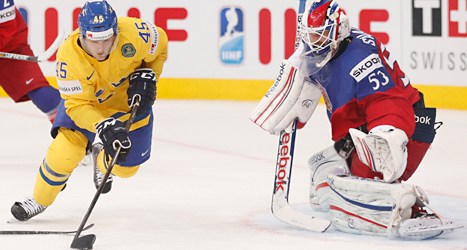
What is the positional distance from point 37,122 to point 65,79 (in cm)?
337

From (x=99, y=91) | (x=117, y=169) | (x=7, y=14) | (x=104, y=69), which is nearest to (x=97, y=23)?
(x=104, y=69)

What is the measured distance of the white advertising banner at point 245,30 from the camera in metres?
6.53

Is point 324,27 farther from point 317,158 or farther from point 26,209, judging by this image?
point 26,209

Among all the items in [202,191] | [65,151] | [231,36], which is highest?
[65,151]

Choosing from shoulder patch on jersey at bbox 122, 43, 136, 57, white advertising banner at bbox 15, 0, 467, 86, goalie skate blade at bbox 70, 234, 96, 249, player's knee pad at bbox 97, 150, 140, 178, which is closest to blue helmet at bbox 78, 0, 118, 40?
shoulder patch on jersey at bbox 122, 43, 136, 57

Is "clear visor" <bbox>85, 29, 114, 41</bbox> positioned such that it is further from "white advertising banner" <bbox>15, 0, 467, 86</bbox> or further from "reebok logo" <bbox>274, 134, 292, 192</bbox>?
"white advertising banner" <bbox>15, 0, 467, 86</bbox>

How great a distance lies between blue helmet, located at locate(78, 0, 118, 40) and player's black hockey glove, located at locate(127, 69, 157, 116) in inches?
8.6

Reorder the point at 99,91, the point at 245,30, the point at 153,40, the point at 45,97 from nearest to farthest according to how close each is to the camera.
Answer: the point at 99,91, the point at 153,40, the point at 45,97, the point at 245,30

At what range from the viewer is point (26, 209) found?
293 centimetres

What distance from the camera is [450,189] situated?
3537 millimetres

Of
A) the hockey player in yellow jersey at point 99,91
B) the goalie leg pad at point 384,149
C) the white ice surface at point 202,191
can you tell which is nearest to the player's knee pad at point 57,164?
the hockey player in yellow jersey at point 99,91

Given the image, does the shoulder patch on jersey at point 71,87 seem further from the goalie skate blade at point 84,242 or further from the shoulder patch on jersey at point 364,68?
the shoulder patch on jersey at point 364,68

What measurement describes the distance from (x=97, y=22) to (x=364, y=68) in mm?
990

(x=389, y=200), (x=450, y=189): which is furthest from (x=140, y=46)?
(x=450, y=189)
